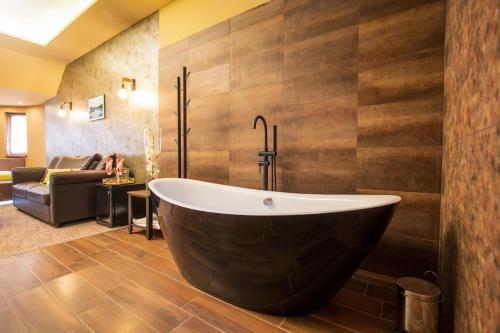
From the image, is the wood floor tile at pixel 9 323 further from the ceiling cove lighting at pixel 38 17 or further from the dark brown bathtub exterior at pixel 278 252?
the ceiling cove lighting at pixel 38 17

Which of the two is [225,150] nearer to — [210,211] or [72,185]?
[210,211]

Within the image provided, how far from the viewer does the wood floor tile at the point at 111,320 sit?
3.56 ft

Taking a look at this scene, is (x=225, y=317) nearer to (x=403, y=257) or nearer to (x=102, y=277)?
(x=102, y=277)

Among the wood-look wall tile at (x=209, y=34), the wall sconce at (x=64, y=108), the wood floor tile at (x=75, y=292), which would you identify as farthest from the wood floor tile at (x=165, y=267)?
the wall sconce at (x=64, y=108)

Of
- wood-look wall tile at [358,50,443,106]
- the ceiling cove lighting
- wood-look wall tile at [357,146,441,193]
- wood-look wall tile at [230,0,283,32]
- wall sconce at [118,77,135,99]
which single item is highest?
the ceiling cove lighting

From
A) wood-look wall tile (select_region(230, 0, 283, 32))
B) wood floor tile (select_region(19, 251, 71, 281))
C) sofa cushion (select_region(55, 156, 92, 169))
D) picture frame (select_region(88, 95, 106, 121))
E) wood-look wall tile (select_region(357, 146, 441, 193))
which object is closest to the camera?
wood-look wall tile (select_region(357, 146, 441, 193))

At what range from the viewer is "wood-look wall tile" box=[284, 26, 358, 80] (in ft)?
5.21

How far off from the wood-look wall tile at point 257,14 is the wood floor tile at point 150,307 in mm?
2272

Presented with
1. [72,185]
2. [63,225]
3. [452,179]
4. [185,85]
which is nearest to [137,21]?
[185,85]

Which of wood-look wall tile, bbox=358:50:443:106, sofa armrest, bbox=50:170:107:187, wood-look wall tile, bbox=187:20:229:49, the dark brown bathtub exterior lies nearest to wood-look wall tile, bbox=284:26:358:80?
wood-look wall tile, bbox=358:50:443:106

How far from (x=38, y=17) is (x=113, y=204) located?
122 inches

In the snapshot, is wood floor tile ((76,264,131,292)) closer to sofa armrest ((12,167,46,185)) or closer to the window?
sofa armrest ((12,167,46,185))

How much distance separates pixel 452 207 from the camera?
41.2 inches

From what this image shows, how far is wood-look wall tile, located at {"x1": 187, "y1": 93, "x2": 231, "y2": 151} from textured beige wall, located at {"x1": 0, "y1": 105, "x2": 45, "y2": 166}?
5.67 m
